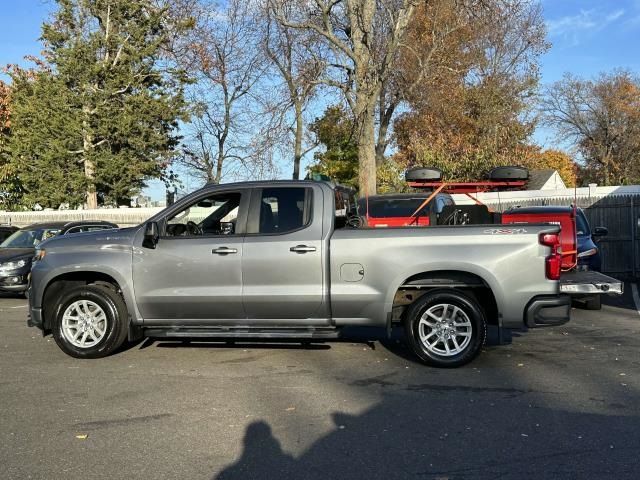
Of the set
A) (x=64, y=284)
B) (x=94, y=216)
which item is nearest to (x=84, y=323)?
(x=64, y=284)

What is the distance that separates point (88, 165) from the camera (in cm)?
3138

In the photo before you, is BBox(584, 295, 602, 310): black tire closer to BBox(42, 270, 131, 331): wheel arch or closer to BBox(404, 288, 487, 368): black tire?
BBox(404, 288, 487, 368): black tire

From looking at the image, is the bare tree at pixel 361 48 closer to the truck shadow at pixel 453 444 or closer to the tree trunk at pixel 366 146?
the tree trunk at pixel 366 146

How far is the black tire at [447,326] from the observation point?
675 centimetres

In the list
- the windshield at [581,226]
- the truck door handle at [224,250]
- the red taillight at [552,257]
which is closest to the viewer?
the red taillight at [552,257]

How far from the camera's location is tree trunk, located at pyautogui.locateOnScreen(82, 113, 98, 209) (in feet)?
101

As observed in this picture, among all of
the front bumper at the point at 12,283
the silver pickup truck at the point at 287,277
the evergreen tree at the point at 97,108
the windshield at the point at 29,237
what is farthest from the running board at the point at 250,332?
the evergreen tree at the point at 97,108

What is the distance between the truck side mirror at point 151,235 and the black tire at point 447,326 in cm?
290

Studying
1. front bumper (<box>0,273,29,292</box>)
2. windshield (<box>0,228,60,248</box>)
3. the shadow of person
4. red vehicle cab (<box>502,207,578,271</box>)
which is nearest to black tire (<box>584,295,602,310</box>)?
red vehicle cab (<box>502,207,578,271</box>)

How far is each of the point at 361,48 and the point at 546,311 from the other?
1643 cm

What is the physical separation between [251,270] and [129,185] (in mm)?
26915

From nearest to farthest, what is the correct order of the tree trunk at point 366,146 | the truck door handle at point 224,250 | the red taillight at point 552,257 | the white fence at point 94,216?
1. the red taillight at point 552,257
2. the truck door handle at point 224,250
3. the tree trunk at point 366,146
4. the white fence at point 94,216

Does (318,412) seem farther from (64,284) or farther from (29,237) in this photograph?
(29,237)

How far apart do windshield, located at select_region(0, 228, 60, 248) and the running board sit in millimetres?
8623
